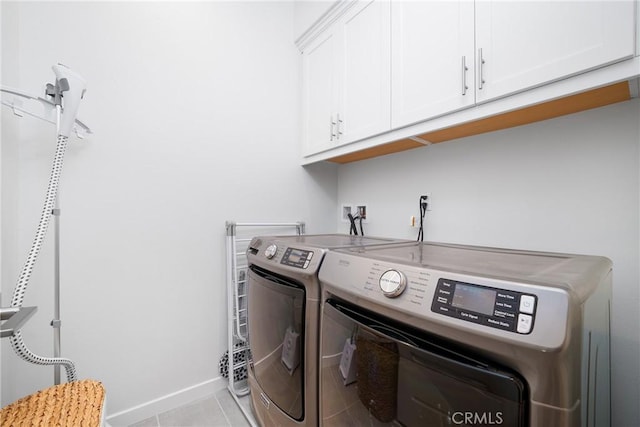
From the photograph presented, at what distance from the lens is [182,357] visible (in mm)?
1577

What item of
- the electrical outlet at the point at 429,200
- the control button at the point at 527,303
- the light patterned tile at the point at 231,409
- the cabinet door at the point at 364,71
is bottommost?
the light patterned tile at the point at 231,409

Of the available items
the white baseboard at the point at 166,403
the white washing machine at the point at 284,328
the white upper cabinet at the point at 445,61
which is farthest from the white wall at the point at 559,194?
the white baseboard at the point at 166,403

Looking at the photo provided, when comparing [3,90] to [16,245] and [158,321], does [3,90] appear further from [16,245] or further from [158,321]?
[158,321]

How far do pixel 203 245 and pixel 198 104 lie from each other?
0.87 metres

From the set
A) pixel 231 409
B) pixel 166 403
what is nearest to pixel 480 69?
pixel 231 409

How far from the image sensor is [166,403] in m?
1.51

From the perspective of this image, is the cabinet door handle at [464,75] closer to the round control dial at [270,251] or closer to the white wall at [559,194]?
the white wall at [559,194]

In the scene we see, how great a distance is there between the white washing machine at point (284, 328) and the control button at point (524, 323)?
597 mm

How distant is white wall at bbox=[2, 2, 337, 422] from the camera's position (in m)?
1.21

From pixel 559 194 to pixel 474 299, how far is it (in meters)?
0.92

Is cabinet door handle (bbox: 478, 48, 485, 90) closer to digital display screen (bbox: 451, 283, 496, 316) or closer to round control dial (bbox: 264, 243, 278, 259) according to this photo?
digital display screen (bbox: 451, 283, 496, 316)

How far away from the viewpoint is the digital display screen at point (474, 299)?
0.52 m

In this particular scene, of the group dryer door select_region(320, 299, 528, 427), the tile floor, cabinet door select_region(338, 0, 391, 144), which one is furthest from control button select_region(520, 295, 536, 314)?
the tile floor

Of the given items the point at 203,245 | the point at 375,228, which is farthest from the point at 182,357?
the point at 375,228
